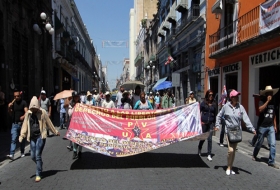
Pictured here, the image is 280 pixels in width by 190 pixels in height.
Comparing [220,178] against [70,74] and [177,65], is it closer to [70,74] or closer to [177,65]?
[177,65]

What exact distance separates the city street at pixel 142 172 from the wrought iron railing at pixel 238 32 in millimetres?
6127

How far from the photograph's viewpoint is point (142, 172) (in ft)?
20.7

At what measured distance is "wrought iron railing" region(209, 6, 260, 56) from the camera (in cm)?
1248

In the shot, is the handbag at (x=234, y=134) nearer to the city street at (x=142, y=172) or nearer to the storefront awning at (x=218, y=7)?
the city street at (x=142, y=172)

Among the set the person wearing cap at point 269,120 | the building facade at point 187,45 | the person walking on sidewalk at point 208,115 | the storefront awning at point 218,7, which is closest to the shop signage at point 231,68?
the storefront awning at point 218,7

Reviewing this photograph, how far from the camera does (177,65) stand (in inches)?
1069

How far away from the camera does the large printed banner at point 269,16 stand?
33.3ft

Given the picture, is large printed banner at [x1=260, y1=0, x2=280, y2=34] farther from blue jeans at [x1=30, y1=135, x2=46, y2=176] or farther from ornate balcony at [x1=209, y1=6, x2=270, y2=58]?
blue jeans at [x1=30, y1=135, x2=46, y2=176]

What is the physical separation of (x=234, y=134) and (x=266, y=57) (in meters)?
6.90

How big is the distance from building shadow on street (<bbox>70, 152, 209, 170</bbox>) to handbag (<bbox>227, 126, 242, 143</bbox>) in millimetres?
1078

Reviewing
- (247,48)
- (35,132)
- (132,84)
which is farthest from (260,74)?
(35,132)

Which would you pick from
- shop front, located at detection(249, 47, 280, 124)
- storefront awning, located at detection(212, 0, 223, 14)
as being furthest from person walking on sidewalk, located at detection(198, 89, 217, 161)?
storefront awning, located at detection(212, 0, 223, 14)

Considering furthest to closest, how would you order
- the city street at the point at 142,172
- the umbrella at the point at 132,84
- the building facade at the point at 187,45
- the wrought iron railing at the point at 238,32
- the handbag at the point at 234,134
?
the building facade at the point at 187,45 < the umbrella at the point at 132,84 < the wrought iron railing at the point at 238,32 < the handbag at the point at 234,134 < the city street at the point at 142,172

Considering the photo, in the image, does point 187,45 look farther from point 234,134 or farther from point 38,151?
point 38,151
